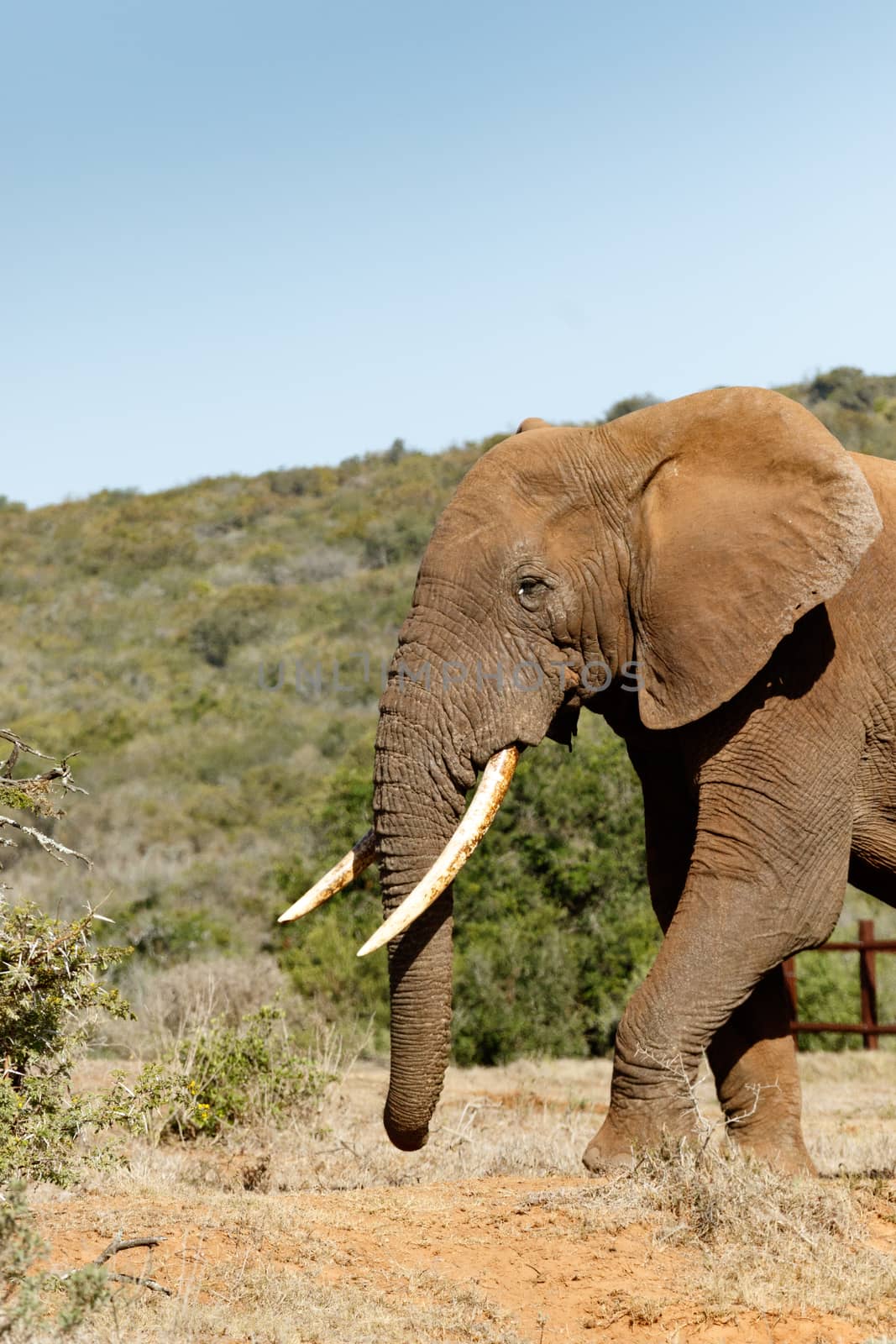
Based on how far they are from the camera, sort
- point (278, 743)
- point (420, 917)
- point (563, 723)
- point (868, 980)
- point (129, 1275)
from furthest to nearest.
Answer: point (278, 743)
point (868, 980)
point (563, 723)
point (420, 917)
point (129, 1275)

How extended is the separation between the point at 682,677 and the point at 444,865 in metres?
1.18

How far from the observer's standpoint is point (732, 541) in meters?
6.27

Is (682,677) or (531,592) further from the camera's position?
(531,592)

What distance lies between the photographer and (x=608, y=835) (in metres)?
15.9

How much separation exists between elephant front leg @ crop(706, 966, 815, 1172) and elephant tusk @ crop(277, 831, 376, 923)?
178 centimetres

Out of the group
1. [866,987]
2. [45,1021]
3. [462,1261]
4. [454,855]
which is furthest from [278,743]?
[462,1261]

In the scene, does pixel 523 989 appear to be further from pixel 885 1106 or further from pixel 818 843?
pixel 818 843

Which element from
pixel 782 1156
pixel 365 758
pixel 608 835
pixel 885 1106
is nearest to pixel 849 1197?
pixel 782 1156

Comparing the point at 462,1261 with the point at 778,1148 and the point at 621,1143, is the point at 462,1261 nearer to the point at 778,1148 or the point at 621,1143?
the point at 621,1143

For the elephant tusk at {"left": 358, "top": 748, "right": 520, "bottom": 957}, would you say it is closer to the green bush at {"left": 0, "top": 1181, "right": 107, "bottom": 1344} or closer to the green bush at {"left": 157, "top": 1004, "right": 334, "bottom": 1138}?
the green bush at {"left": 0, "top": 1181, "right": 107, "bottom": 1344}

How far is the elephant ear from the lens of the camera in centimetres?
612

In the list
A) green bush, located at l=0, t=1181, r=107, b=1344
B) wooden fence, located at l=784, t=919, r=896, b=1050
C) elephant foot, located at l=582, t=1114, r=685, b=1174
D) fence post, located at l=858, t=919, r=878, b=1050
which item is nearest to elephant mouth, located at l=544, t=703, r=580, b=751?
elephant foot, located at l=582, t=1114, r=685, b=1174

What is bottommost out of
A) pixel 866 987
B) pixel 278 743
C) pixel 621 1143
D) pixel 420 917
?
pixel 278 743

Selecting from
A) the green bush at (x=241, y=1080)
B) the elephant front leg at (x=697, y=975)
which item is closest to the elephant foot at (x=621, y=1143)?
the elephant front leg at (x=697, y=975)
